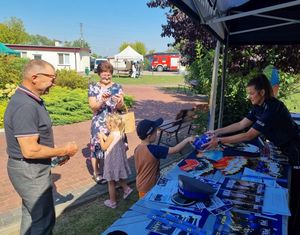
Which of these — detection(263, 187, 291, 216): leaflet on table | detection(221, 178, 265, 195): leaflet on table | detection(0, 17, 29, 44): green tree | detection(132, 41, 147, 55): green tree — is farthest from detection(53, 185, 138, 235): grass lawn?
detection(132, 41, 147, 55): green tree

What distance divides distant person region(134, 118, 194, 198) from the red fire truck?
152 ft

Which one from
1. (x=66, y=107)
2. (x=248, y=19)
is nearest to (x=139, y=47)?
(x=66, y=107)

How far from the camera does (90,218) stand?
389 centimetres

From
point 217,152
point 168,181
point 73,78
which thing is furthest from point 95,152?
point 73,78

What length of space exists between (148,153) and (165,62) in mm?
47203

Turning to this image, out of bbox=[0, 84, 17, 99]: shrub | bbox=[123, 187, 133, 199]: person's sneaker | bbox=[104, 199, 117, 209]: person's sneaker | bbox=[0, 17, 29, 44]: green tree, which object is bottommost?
bbox=[104, 199, 117, 209]: person's sneaker

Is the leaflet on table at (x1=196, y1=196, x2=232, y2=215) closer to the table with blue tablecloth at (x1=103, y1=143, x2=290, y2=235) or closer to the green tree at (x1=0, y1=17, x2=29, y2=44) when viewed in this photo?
the table with blue tablecloth at (x1=103, y1=143, x2=290, y2=235)

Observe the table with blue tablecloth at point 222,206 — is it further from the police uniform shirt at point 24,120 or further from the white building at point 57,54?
the white building at point 57,54

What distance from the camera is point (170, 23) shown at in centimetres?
784

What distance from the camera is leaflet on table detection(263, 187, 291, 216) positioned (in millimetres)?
2047

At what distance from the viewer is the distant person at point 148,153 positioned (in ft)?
10.1

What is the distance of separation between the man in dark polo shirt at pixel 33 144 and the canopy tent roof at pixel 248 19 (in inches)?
54.8

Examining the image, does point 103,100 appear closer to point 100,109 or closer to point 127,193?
point 100,109

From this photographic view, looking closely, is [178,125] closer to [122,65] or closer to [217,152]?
[217,152]
